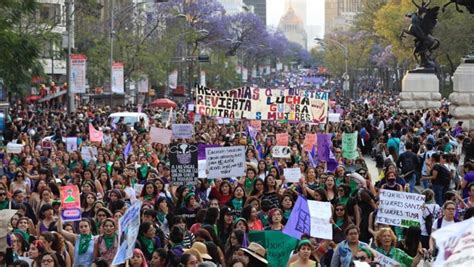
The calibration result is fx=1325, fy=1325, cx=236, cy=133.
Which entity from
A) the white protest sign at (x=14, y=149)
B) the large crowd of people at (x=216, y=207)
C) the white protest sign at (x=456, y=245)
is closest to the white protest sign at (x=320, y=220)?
the large crowd of people at (x=216, y=207)

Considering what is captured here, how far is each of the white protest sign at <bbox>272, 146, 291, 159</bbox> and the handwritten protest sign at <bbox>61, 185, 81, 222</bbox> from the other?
787cm

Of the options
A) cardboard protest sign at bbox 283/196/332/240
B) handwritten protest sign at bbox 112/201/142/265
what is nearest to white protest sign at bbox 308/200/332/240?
cardboard protest sign at bbox 283/196/332/240

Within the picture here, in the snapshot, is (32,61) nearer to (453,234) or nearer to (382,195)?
(382,195)

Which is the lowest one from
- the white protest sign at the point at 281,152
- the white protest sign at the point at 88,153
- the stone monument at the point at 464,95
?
the white protest sign at the point at 88,153

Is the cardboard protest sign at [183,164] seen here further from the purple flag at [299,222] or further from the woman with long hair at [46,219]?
the purple flag at [299,222]

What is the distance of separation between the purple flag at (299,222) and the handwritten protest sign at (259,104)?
45.7ft

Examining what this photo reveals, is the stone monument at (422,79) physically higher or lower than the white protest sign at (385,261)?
higher

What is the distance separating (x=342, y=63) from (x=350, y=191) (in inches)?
4547

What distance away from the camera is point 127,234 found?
10.2 m

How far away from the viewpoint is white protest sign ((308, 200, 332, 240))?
40.0ft

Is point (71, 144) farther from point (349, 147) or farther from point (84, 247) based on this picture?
point (84, 247)

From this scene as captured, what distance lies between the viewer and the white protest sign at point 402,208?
13078 mm

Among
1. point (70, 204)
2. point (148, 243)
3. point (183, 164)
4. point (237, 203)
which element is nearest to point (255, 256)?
point (148, 243)

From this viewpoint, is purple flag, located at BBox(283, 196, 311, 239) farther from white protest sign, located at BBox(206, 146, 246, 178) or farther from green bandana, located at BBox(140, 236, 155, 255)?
white protest sign, located at BBox(206, 146, 246, 178)
